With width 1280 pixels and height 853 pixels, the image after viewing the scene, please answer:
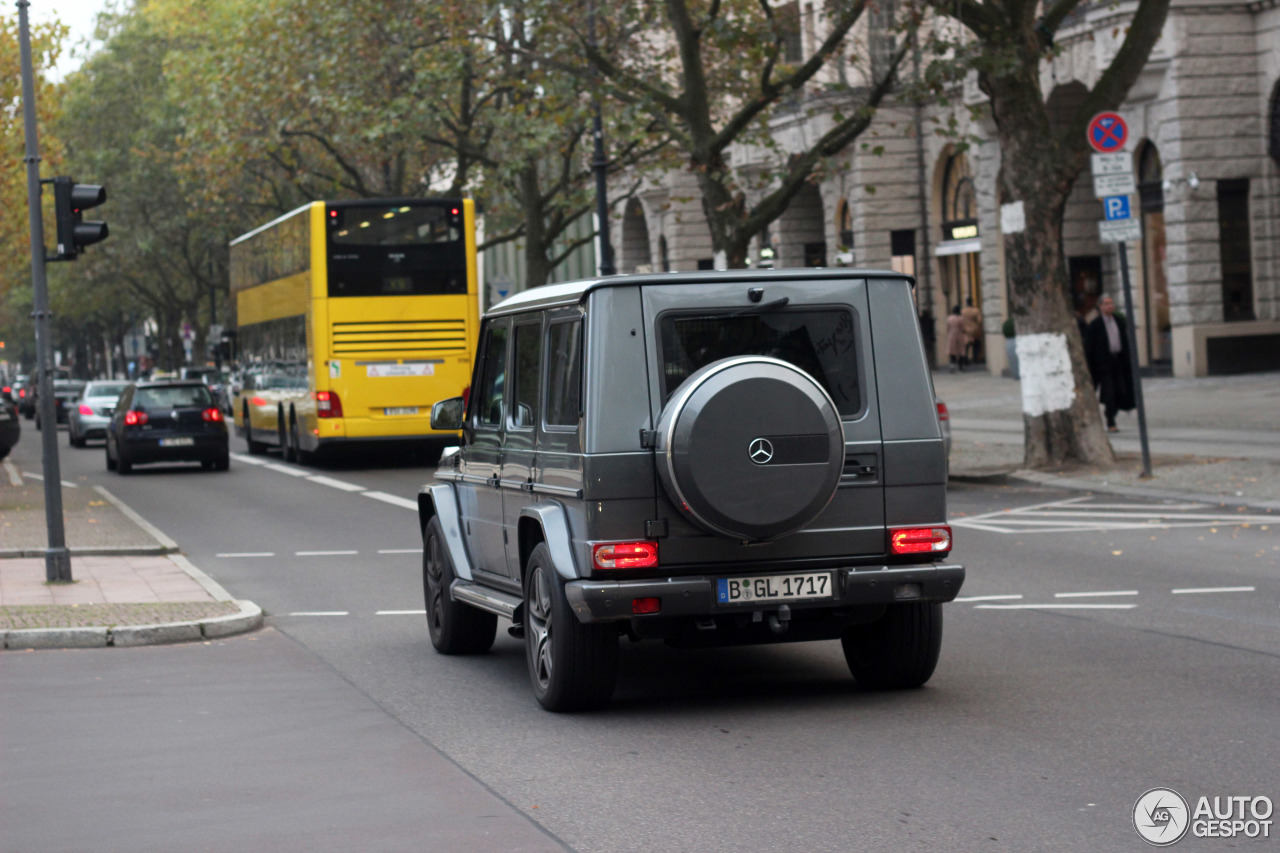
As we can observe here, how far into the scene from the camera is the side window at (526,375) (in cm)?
828

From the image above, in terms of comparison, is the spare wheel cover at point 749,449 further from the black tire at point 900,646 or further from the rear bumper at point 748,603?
the black tire at point 900,646

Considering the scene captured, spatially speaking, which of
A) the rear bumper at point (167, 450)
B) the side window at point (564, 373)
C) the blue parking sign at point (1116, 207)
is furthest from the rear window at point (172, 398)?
the side window at point (564, 373)

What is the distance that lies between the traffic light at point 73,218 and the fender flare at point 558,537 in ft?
20.8

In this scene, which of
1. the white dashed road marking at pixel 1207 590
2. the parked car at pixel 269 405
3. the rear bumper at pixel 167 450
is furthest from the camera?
the parked car at pixel 269 405

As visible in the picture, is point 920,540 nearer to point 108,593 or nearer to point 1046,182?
point 108,593

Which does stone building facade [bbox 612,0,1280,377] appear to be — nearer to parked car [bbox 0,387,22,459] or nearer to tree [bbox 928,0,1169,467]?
tree [bbox 928,0,1169,467]

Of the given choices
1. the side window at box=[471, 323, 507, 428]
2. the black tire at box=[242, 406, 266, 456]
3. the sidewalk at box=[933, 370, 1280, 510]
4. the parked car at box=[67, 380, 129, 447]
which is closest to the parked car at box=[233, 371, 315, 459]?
the black tire at box=[242, 406, 266, 456]

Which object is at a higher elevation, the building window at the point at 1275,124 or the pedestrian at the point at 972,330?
the building window at the point at 1275,124

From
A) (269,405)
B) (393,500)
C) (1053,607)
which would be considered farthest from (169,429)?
(1053,607)

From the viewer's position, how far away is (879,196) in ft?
144

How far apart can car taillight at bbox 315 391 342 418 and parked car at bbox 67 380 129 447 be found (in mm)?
14168

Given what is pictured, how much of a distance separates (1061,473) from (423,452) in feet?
44.5

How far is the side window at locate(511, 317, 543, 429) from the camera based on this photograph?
8281mm

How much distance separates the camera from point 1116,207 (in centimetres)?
1811
